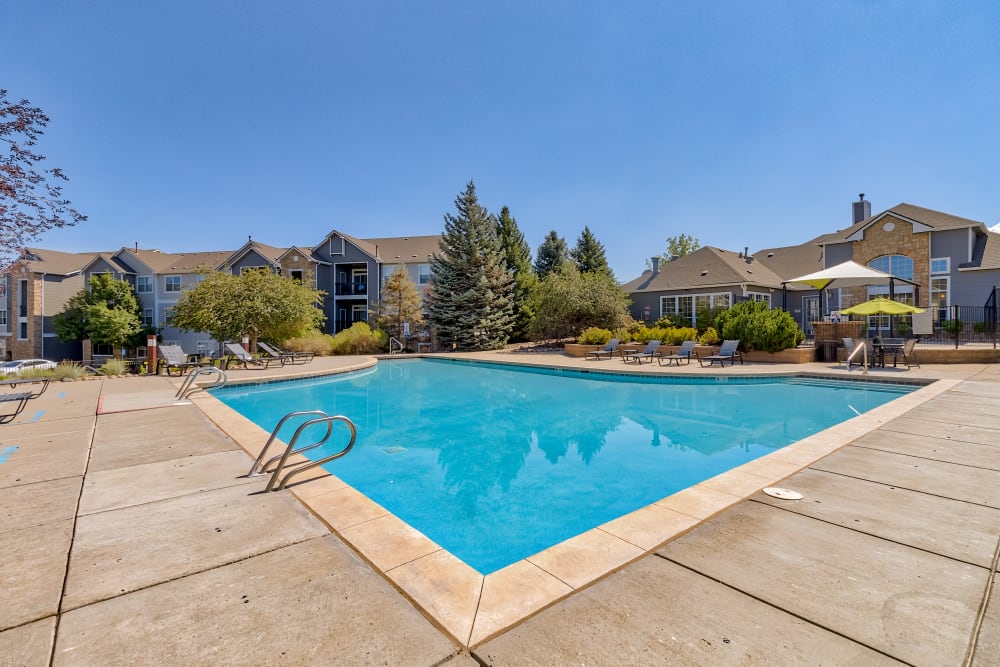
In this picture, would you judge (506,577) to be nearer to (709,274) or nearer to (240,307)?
(240,307)

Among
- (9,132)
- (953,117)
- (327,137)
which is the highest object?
(327,137)

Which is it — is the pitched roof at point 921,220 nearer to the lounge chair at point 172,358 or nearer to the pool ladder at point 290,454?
the pool ladder at point 290,454

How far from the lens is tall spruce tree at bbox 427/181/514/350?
24.1 meters

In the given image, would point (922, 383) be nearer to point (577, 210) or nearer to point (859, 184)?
point (859, 184)

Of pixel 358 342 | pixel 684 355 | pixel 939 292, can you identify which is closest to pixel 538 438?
pixel 684 355

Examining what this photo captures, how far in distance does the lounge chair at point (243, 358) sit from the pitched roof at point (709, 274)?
2053 cm

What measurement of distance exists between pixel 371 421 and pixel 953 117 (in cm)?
1854

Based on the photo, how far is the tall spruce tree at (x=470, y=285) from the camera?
79.1 ft

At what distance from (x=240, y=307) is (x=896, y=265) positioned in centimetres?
3043

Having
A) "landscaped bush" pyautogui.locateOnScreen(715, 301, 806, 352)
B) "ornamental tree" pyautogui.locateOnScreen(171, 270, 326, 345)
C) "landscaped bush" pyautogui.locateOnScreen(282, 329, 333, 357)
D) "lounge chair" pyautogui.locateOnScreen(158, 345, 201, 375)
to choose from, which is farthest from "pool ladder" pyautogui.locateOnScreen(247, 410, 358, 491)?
"landscaped bush" pyautogui.locateOnScreen(282, 329, 333, 357)

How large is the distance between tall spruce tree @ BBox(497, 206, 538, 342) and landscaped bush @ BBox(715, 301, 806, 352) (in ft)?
38.8

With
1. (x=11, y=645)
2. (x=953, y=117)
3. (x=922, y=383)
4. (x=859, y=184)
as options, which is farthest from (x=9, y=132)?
(x=859, y=184)

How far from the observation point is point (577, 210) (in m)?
32.3

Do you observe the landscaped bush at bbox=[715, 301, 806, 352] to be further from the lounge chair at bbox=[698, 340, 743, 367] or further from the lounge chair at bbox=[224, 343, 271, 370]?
the lounge chair at bbox=[224, 343, 271, 370]
